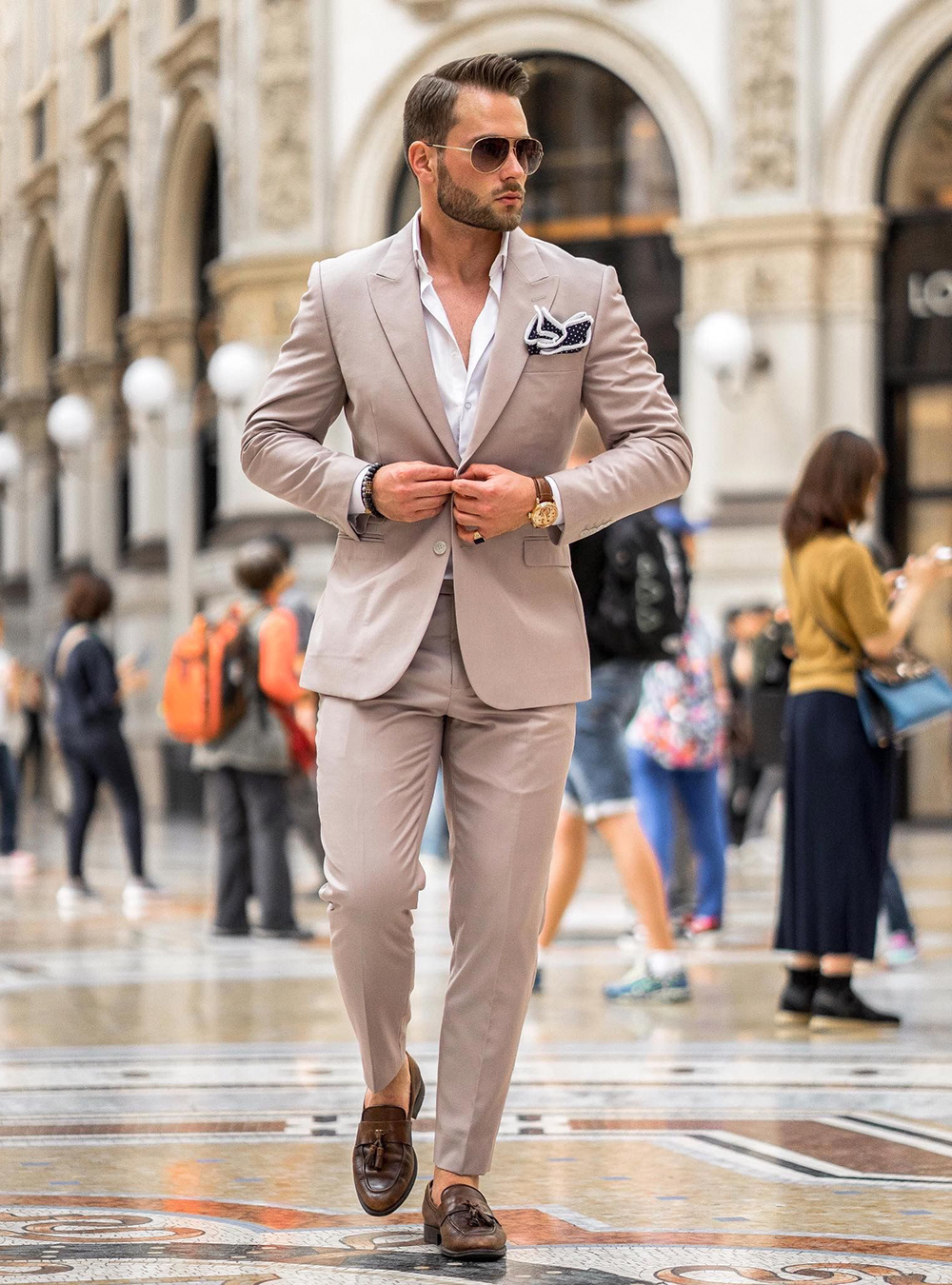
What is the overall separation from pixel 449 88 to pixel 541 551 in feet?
2.58

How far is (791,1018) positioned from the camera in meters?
6.86

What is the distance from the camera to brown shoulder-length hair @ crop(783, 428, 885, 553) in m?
6.76

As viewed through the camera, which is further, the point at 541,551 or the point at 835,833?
the point at 835,833

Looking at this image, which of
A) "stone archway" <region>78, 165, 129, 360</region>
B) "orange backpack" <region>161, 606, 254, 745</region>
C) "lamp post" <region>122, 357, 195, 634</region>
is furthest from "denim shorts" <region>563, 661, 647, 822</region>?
"stone archway" <region>78, 165, 129, 360</region>

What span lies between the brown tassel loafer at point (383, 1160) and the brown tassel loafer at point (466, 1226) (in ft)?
0.22

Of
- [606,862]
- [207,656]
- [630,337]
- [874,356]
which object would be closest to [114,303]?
[874,356]

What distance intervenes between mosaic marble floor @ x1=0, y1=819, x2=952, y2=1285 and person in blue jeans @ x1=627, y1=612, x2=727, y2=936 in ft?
1.77

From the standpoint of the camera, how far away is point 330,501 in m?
3.83

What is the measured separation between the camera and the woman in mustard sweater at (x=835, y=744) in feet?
22.2

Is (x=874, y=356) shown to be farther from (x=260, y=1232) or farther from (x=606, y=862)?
(x=260, y=1232)

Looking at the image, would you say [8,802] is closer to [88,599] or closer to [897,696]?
[88,599]

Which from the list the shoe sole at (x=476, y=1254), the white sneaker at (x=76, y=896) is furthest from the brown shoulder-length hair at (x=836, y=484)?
the white sneaker at (x=76, y=896)

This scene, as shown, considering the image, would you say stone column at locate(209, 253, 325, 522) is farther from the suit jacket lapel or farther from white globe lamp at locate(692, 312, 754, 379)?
the suit jacket lapel

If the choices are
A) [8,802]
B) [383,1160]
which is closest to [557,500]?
[383,1160]
